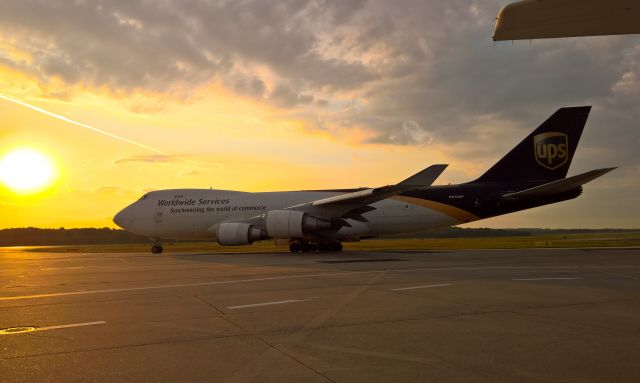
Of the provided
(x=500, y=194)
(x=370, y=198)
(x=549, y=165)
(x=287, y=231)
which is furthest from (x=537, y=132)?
(x=287, y=231)

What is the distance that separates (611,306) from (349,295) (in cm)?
414

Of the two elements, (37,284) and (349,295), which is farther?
(37,284)

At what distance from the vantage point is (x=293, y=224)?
25.7 m

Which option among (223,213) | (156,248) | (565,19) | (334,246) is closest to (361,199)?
(334,246)

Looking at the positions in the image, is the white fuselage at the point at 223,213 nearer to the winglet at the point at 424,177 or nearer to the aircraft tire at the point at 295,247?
the aircraft tire at the point at 295,247

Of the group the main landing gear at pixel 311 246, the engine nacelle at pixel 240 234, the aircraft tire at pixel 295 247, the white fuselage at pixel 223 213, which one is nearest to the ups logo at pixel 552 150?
the white fuselage at pixel 223 213

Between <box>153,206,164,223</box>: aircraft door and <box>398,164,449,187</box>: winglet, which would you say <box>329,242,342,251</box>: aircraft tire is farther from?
<box>153,206,164,223</box>: aircraft door

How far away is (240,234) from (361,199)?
275 inches

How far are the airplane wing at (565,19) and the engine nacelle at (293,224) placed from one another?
20132 millimetres

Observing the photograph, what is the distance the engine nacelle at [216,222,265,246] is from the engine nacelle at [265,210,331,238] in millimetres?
1098

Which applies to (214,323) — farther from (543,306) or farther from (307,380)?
(543,306)

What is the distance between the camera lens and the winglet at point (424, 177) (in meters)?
23.6

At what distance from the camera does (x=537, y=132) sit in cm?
2784

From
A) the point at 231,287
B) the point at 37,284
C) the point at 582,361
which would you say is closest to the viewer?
the point at 582,361
